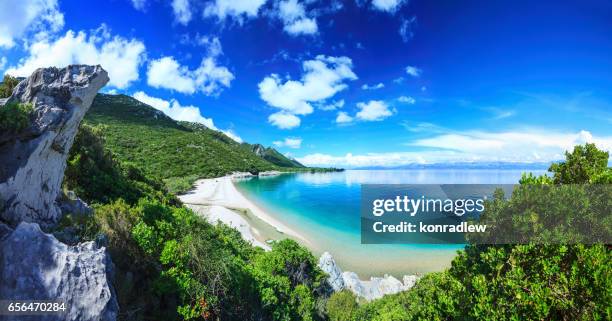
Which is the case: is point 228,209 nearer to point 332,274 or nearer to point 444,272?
point 332,274

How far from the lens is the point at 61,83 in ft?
21.0

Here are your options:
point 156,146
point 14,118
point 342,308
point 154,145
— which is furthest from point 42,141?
point 154,145

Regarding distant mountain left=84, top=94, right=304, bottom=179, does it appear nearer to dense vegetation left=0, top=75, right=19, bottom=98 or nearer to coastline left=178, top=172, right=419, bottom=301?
coastline left=178, top=172, right=419, bottom=301

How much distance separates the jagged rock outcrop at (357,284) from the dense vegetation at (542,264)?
31.3 feet

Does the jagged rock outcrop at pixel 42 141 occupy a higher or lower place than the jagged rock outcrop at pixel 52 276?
higher

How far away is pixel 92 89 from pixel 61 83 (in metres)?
0.65

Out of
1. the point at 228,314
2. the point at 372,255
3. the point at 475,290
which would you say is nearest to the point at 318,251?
the point at 372,255

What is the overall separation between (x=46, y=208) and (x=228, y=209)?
104 feet

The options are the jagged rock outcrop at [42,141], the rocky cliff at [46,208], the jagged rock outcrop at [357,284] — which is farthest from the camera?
the jagged rock outcrop at [357,284]

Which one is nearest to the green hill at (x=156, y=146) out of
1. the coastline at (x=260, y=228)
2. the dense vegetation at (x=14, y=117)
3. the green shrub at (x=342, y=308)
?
the coastline at (x=260, y=228)

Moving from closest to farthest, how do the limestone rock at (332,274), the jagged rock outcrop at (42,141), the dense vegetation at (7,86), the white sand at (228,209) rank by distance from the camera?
the jagged rock outcrop at (42,141)
the dense vegetation at (7,86)
the limestone rock at (332,274)
the white sand at (228,209)

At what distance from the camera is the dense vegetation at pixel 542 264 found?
13.9 feet

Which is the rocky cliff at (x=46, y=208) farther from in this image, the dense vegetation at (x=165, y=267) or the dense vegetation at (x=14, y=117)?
the dense vegetation at (x=165, y=267)

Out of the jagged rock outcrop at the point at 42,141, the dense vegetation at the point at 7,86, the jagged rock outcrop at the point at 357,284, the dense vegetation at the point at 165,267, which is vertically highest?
the dense vegetation at the point at 7,86
